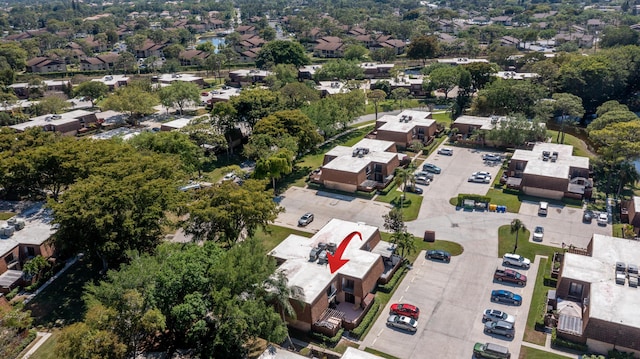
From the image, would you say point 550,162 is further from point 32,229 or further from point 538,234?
point 32,229

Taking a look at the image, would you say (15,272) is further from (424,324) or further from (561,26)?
(561,26)

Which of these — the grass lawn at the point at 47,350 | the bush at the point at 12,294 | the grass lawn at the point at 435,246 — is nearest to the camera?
the grass lawn at the point at 47,350

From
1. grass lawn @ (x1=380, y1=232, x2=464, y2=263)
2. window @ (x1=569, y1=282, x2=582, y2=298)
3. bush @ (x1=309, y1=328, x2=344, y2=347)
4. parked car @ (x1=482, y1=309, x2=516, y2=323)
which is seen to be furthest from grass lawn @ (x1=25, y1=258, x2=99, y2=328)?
window @ (x1=569, y1=282, x2=582, y2=298)

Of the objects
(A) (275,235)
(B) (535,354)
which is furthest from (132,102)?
(B) (535,354)

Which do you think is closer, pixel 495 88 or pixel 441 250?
pixel 441 250

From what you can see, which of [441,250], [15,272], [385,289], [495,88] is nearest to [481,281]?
[441,250]

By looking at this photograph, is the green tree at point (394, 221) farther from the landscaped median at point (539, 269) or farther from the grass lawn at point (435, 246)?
the landscaped median at point (539, 269)

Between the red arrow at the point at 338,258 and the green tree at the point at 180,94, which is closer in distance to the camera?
the red arrow at the point at 338,258

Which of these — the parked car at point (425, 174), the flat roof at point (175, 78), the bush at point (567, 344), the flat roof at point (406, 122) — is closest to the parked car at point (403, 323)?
the bush at point (567, 344)
